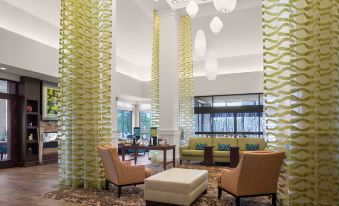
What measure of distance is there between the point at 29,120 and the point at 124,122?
27.6 ft

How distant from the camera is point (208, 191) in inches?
205

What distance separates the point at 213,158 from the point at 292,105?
5102mm

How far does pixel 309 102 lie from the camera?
386cm

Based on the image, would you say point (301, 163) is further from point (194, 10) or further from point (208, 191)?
point (194, 10)

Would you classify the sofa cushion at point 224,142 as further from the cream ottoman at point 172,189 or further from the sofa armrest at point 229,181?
the cream ottoman at point 172,189

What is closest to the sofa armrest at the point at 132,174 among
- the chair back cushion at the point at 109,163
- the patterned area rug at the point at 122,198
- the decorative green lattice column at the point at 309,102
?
the chair back cushion at the point at 109,163

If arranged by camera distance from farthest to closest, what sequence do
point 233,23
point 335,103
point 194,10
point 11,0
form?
point 233,23
point 11,0
point 194,10
point 335,103

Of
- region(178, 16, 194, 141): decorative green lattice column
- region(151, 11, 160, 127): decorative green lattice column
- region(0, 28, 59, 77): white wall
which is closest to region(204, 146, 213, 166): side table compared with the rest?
region(178, 16, 194, 141): decorative green lattice column

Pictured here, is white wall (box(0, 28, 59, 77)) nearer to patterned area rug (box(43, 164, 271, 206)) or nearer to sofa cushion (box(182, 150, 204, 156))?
patterned area rug (box(43, 164, 271, 206))

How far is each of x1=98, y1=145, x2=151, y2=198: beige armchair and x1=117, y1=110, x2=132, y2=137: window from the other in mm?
12215

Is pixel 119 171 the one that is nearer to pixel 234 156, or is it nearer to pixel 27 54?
pixel 234 156

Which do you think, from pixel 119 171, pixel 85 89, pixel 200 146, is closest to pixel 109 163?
pixel 119 171

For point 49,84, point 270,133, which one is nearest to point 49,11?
point 49,84

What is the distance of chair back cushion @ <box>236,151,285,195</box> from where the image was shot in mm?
3967
